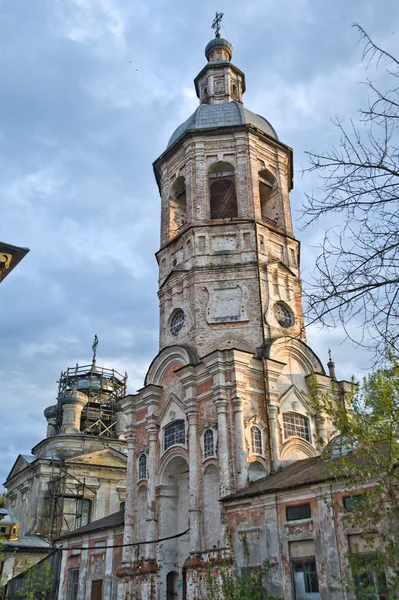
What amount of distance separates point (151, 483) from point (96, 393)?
21847mm

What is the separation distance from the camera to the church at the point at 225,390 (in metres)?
14.3

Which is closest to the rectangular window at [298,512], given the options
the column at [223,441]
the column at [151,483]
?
the column at [223,441]

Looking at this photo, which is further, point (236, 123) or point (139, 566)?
point (236, 123)

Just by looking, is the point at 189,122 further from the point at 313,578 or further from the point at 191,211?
the point at 313,578

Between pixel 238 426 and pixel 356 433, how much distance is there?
6.60 meters

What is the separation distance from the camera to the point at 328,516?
12.6 metres

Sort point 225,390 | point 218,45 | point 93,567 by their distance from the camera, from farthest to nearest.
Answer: point 218,45
point 93,567
point 225,390

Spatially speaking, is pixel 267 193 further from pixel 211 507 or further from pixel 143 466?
pixel 211 507

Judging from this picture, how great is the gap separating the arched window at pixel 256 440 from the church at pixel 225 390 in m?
0.06

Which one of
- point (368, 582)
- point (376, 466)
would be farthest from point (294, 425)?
point (376, 466)

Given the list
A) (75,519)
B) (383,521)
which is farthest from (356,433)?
(75,519)

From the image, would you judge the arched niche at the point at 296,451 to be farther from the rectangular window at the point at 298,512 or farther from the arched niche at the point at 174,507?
the rectangular window at the point at 298,512

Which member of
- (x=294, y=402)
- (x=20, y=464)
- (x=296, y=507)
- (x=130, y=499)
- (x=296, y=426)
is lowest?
(x=296, y=507)

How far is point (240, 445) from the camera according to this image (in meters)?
16.3
